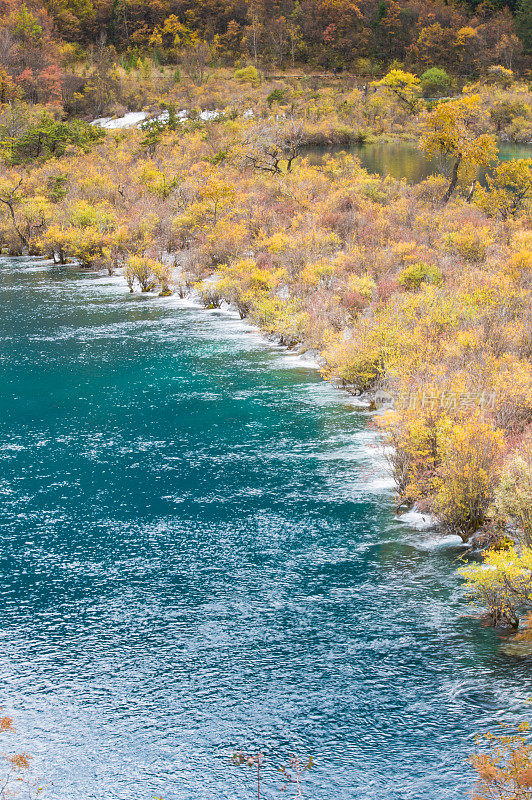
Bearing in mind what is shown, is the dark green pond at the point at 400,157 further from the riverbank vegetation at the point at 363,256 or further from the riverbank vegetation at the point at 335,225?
the riverbank vegetation at the point at 363,256

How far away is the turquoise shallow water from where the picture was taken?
28.1 ft

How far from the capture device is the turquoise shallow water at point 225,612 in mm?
8578

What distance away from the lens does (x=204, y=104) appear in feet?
291

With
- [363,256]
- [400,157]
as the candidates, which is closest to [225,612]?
[363,256]

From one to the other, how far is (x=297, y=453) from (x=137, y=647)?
7444 mm

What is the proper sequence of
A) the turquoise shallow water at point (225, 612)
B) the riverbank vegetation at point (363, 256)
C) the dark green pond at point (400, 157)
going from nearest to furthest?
the turquoise shallow water at point (225, 612)
the riverbank vegetation at point (363, 256)
the dark green pond at point (400, 157)

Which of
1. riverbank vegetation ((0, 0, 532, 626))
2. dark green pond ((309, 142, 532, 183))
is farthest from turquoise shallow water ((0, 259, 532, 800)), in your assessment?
dark green pond ((309, 142, 532, 183))

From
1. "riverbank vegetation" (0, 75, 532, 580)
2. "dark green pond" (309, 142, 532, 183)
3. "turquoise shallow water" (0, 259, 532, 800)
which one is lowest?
"turquoise shallow water" (0, 259, 532, 800)

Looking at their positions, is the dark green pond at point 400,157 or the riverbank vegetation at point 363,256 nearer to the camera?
the riverbank vegetation at point 363,256

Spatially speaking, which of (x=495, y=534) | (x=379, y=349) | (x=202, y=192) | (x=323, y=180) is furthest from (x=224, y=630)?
(x=323, y=180)

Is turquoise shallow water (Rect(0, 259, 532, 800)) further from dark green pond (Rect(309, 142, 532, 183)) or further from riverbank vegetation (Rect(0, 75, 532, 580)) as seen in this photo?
dark green pond (Rect(309, 142, 532, 183))

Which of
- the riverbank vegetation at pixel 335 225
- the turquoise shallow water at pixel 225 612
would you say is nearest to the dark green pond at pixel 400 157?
the riverbank vegetation at pixel 335 225

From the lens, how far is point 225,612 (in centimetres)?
1121

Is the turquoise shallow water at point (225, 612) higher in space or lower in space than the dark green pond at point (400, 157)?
lower
